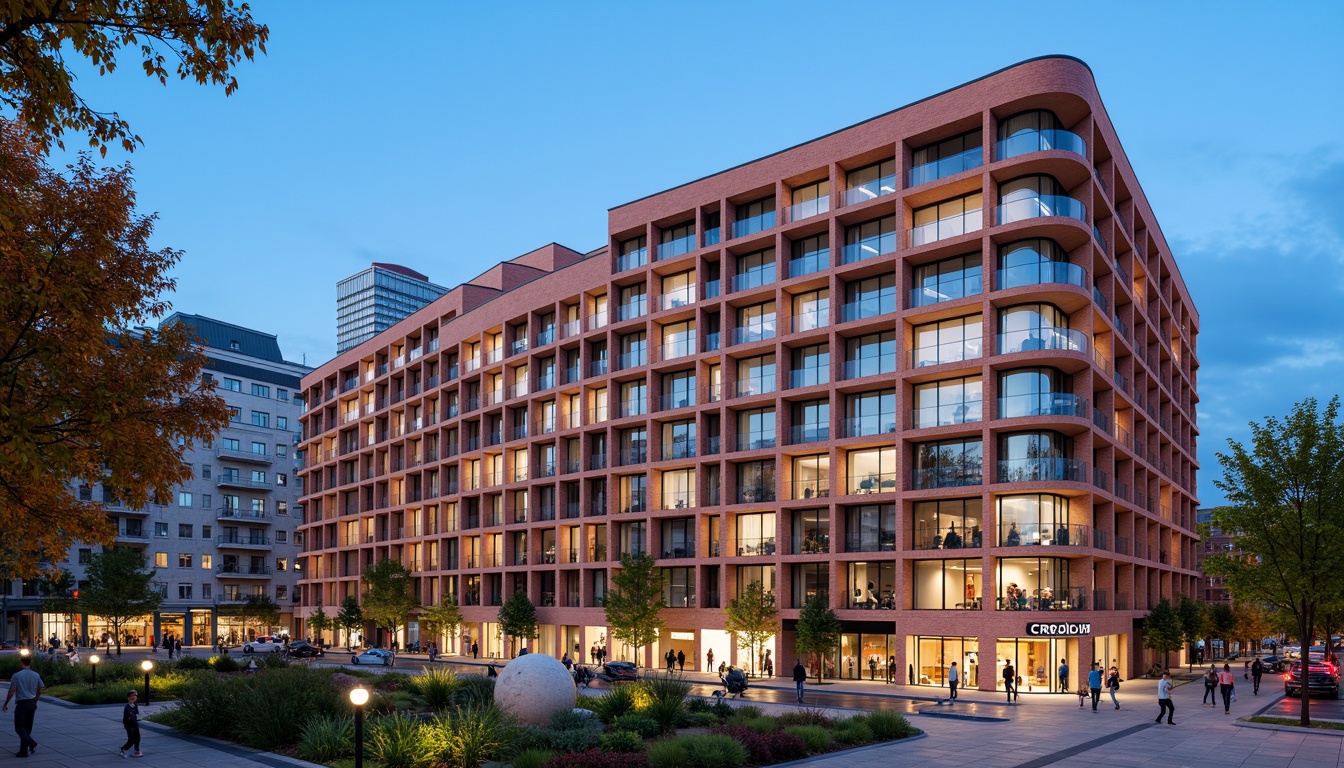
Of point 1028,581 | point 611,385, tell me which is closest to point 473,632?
point 611,385

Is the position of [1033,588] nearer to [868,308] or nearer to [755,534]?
[755,534]

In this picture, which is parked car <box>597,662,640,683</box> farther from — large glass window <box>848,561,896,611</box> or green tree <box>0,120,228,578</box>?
green tree <box>0,120,228,578</box>

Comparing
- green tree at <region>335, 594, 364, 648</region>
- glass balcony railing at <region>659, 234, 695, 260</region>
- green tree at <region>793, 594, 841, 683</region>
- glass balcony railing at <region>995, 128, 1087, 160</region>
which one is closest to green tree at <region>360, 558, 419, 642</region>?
green tree at <region>335, 594, 364, 648</region>

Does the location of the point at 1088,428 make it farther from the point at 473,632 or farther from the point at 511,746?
the point at 473,632

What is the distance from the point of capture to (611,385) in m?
63.7

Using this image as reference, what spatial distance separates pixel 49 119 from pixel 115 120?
691 millimetres

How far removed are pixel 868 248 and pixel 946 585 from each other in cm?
1719

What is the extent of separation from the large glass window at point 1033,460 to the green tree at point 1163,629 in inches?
566

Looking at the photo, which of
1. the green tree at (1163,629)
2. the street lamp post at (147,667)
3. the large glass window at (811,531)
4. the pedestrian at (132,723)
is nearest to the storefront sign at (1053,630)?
the large glass window at (811,531)

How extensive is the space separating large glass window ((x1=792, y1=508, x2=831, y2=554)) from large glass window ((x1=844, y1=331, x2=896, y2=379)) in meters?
7.39

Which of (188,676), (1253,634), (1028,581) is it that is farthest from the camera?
(1253,634)

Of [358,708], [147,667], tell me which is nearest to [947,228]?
[147,667]

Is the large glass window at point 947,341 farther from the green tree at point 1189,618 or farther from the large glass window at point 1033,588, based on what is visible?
the green tree at point 1189,618

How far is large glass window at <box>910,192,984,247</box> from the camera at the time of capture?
48.2 meters
